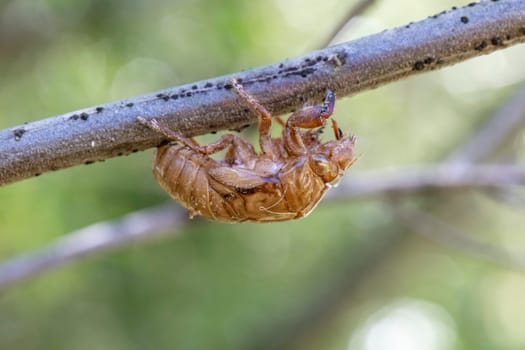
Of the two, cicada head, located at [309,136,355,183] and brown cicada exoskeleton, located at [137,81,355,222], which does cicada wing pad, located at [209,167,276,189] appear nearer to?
brown cicada exoskeleton, located at [137,81,355,222]

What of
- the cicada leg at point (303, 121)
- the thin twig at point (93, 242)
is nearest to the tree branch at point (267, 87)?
the cicada leg at point (303, 121)

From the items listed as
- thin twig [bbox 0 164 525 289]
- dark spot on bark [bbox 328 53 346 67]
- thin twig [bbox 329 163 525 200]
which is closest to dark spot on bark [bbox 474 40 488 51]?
dark spot on bark [bbox 328 53 346 67]

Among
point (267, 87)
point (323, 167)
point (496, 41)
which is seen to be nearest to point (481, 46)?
point (496, 41)

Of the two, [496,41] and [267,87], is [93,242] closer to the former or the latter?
[267,87]

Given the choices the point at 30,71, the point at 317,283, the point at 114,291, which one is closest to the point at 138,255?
the point at 114,291

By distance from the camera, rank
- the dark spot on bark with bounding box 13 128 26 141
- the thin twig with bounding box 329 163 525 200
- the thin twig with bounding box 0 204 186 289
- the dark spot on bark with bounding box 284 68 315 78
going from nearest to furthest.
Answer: the dark spot on bark with bounding box 13 128 26 141
the dark spot on bark with bounding box 284 68 315 78
the thin twig with bounding box 0 204 186 289
the thin twig with bounding box 329 163 525 200
